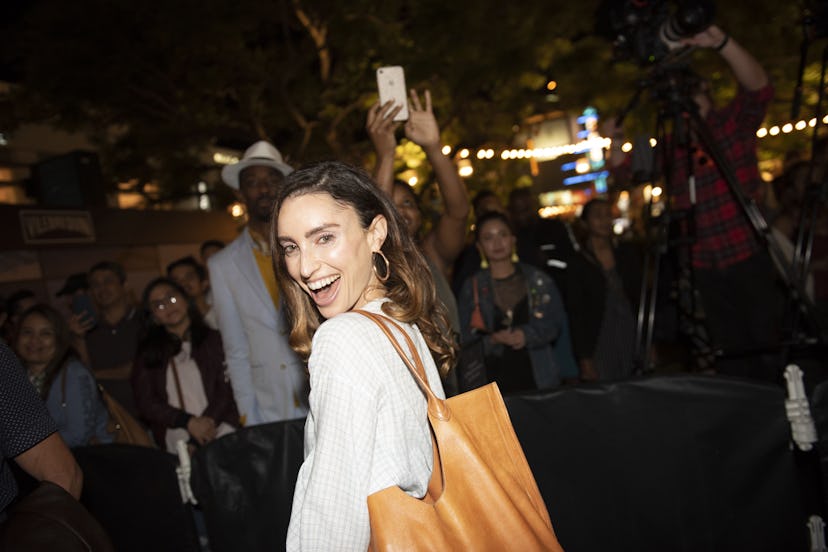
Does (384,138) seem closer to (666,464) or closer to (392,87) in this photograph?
(392,87)

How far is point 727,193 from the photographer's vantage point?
10.5 ft

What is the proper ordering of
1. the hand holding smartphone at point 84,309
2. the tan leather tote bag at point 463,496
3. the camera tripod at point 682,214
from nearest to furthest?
the tan leather tote bag at point 463,496 → the camera tripod at point 682,214 → the hand holding smartphone at point 84,309

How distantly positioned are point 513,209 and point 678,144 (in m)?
2.35

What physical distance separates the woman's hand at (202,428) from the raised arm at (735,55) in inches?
139

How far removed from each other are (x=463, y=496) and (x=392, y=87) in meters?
2.05

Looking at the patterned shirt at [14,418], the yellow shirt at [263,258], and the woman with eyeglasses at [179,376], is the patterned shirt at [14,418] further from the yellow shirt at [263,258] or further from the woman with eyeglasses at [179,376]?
the woman with eyeglasses at [179,376]

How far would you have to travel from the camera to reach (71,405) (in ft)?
11.0

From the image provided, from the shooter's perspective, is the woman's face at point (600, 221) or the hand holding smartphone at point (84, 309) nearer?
the hand holding smartphone at point (84, 309)

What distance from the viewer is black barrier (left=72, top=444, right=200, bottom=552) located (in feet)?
7.44

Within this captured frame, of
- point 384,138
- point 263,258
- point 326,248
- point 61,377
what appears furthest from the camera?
point 61,377

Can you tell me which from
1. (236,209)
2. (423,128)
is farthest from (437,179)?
(236,209)

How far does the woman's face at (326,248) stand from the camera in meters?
1.37

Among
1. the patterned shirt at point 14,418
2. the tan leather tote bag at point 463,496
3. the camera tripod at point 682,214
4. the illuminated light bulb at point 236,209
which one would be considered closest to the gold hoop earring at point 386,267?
the tan leather tote bag at point 463,496

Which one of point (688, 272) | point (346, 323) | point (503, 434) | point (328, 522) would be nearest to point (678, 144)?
point (688, 272)
